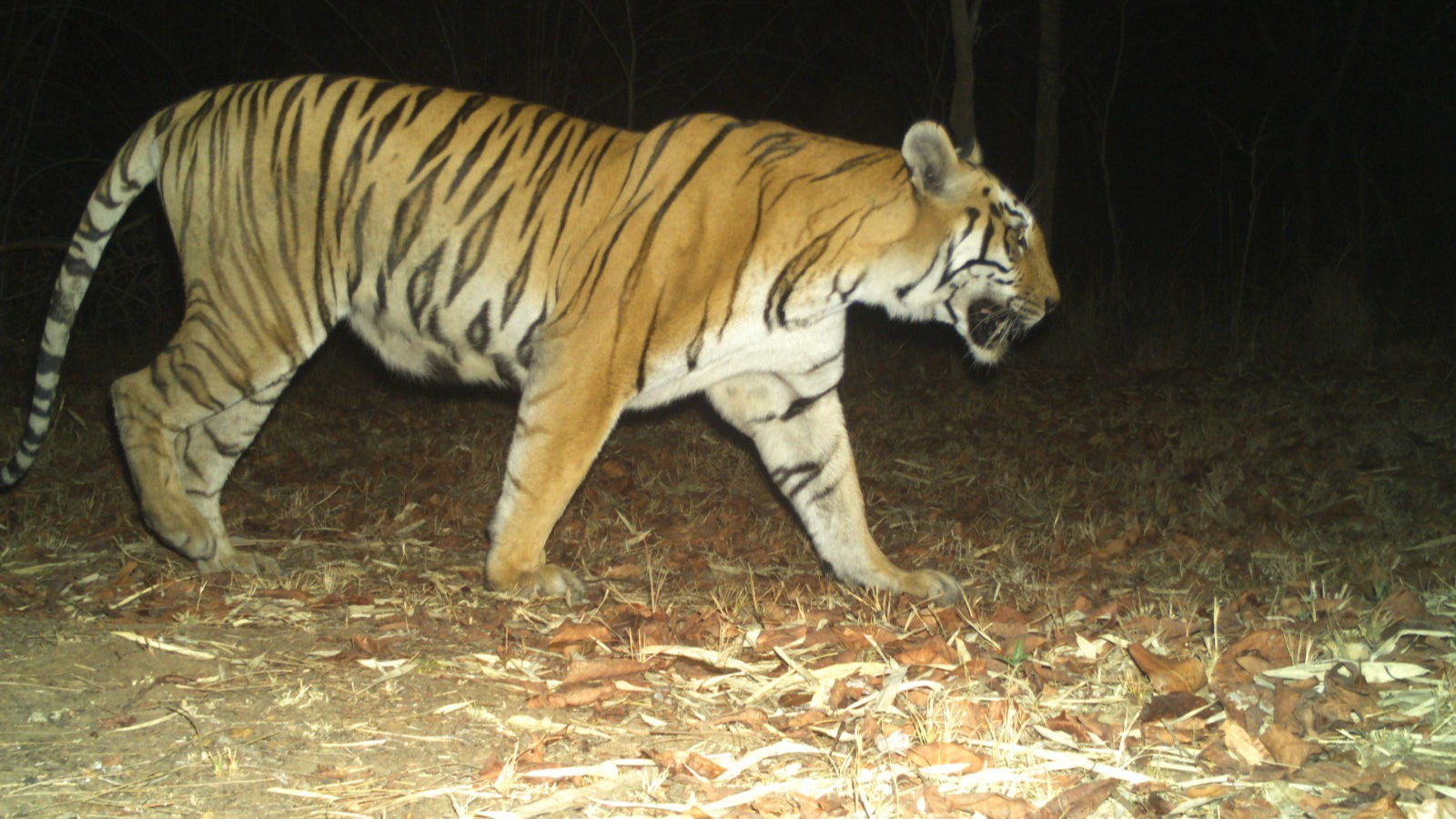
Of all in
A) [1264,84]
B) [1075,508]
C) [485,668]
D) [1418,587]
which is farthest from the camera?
[1264,84]

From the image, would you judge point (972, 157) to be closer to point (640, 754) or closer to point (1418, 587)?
point (1418, 587)

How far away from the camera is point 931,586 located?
3668mm

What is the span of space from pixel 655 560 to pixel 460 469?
5.61ft

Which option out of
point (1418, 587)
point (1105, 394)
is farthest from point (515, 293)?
point (1105, 394)

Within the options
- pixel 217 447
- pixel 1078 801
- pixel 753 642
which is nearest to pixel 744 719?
pixel 753 642

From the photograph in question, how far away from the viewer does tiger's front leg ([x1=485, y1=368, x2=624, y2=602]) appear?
340cm

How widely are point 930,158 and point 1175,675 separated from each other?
1.77m

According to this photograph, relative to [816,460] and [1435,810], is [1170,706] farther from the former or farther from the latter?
[816,460]

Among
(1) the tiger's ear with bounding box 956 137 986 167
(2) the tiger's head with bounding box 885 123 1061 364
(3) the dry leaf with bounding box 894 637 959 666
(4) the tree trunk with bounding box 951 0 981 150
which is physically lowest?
(3) the dry leaf with bounding box 894 637 959 666

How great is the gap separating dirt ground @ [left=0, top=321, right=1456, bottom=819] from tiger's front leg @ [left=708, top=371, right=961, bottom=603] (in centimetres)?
17

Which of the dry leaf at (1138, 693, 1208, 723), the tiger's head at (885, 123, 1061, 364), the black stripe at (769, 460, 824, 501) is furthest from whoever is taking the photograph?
the black stripe at (769, 460, 824, 501)

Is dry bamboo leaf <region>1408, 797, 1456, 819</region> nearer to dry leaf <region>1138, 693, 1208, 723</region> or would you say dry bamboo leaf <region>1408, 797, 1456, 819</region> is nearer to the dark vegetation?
the dark vegetation

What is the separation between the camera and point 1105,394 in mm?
6883

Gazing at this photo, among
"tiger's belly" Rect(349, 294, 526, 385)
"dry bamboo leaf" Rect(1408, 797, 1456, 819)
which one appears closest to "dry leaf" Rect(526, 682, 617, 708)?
"tiger's belly" Rect(349, 294, 526, 385)
